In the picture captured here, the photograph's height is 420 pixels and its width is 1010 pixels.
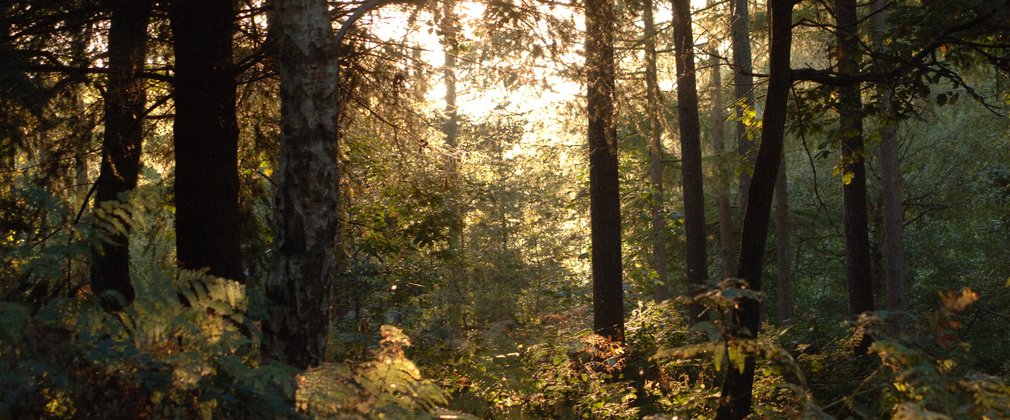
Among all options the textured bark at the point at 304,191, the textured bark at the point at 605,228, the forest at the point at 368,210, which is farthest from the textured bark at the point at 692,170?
the textured bark at the point at 304,191

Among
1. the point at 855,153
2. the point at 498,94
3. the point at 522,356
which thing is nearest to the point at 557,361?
the point at 522,356

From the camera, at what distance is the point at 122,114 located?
8.52 m

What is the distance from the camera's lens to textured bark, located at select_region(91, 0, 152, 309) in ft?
25.0

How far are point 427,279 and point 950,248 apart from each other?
21.8 m

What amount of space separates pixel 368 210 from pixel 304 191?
21.9 ft

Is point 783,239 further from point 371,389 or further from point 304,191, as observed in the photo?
point 371,389

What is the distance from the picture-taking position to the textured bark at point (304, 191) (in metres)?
5.54

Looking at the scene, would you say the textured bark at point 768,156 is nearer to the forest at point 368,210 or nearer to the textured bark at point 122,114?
the forest at point 368,210

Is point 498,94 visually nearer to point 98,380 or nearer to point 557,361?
point 557,361

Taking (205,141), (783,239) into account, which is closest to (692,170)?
(783,239)

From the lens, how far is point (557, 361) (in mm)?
9484

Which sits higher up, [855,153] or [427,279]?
[855,153]

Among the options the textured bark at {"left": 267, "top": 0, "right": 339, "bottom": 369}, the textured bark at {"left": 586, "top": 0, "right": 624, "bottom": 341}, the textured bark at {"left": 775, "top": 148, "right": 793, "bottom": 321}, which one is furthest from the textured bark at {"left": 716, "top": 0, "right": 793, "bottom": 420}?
the textured bark at {"left": 775, "top": 148, "right": 793, "bottom": 321}

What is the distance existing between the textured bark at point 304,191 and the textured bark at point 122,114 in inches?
72.8
